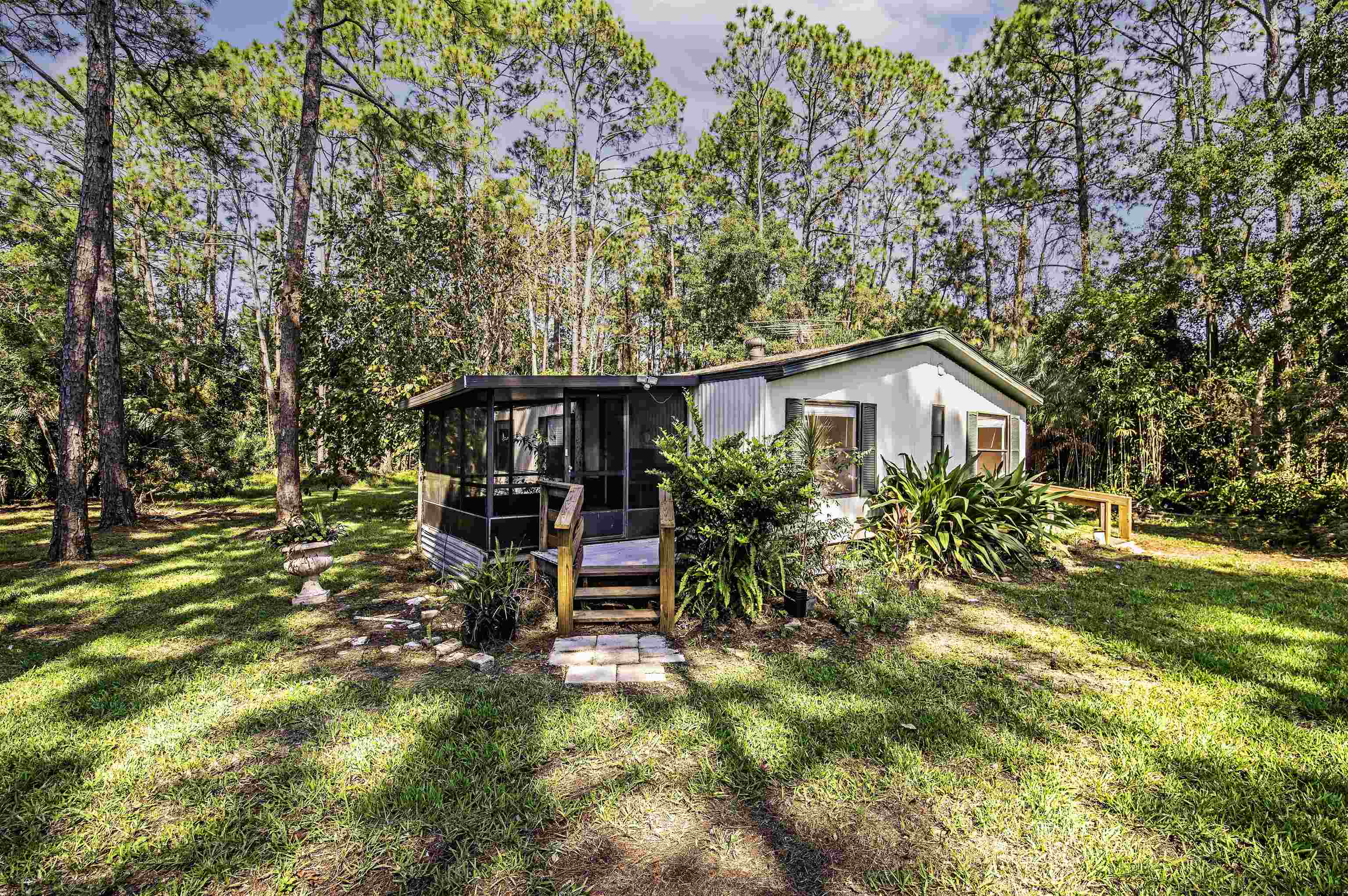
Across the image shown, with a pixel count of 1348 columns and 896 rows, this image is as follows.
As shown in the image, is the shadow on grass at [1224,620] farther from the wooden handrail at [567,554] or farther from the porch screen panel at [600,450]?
the porch screen panel at [600,450]

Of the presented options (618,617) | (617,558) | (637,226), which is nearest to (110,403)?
(617,558)

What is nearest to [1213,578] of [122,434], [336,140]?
[122,434]

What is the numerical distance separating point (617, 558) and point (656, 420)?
2451 mm

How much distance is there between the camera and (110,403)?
10.5 m

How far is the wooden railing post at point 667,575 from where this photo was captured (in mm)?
5070

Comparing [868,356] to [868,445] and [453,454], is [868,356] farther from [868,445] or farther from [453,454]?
[453,454]

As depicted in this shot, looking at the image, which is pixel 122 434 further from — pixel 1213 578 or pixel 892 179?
pixel 892 179

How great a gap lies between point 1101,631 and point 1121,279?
11.7 metres

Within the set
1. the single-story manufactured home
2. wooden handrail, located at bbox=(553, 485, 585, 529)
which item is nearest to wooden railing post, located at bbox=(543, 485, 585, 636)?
wooden handrail, located at bbox=(553, 485, 585, 529)

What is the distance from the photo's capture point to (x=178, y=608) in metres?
6.05

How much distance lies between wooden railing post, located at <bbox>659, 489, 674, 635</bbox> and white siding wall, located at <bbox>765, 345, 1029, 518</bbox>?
3.20m

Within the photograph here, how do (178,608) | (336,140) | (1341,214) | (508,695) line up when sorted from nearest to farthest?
(508,695), (178,608), (1341,214), (336,140)

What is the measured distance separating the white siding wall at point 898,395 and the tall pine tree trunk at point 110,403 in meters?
10.9

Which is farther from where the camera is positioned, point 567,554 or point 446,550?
point 446,550
